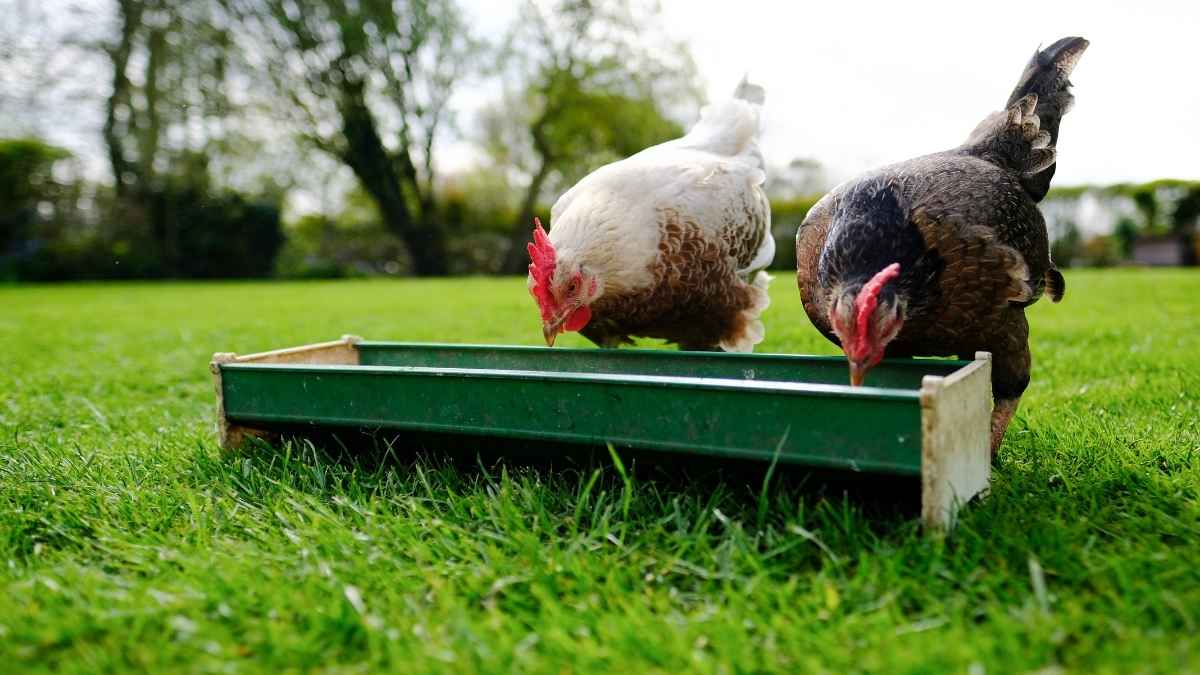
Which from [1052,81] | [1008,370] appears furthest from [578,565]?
[1052,81]

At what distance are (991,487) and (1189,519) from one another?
39 centimetres

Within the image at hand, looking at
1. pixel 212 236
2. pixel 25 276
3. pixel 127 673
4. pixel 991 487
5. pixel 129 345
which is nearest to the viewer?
pixel 127 673

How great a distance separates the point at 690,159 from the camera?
10.3 feet

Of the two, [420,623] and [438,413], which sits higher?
[438,413]

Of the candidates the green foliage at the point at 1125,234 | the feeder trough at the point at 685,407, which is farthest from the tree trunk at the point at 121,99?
the green foliage at the point at 1125,234

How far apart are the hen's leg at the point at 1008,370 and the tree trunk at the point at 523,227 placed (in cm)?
1876

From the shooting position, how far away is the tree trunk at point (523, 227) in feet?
69.3

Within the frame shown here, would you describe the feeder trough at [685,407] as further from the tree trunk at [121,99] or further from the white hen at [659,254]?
the tree trunk at [121,99]

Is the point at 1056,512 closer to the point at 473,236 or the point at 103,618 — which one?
the point at 103,618

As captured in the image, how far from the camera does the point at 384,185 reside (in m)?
19.9

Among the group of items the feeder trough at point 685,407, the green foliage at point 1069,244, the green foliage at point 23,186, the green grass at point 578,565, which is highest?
the green foliage at point 23,186

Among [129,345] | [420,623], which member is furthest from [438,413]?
[129,345]

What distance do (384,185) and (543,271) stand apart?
59.6 feet

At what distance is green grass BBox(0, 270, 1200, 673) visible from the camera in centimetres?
134
